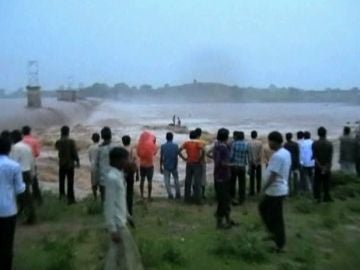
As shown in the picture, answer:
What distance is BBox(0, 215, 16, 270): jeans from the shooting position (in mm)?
6613

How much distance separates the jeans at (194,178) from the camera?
13609mm

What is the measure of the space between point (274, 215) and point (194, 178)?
5239mm

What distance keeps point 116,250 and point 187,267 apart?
2.18 meters

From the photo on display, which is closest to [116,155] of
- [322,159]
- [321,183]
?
[322,159]

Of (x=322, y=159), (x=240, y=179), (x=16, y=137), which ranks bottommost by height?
(x=240, y=179)

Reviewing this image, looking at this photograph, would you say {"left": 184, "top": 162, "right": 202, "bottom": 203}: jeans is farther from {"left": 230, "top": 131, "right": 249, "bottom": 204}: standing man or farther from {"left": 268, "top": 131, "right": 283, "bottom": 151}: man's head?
{"left": 268, "top": 131, "right": 283, "bottom": 151}: man's head

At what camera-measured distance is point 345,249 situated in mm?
6672

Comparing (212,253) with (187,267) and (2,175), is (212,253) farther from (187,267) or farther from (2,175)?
(2,175)

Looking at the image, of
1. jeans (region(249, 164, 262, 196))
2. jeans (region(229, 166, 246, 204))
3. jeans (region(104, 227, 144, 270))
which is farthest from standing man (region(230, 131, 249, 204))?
jeans (region(104, 227, 144, 270))

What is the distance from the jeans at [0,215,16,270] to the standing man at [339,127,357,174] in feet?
35.8

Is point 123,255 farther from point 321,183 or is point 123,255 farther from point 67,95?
point 67,95

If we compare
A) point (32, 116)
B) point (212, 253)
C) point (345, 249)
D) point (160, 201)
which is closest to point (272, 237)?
point (212, 253)

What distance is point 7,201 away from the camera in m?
6.62

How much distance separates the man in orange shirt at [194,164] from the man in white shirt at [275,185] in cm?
476
